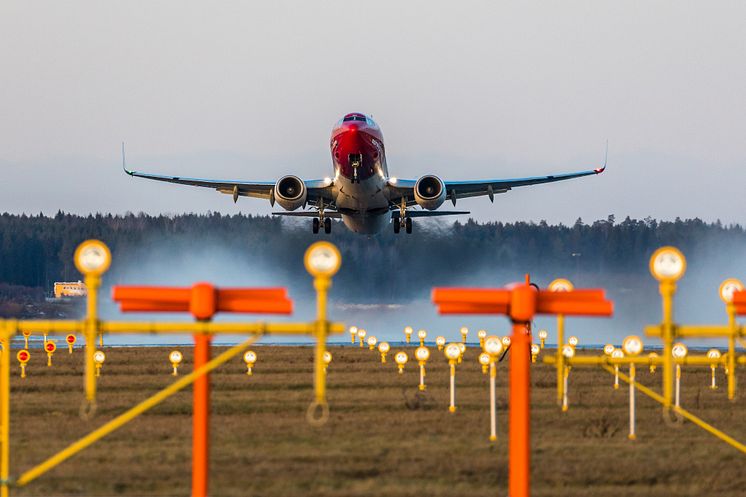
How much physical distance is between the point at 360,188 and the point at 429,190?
107 inches

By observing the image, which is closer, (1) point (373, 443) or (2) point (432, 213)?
(1) point (373, 443)

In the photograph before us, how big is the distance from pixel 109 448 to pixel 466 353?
36249 mm

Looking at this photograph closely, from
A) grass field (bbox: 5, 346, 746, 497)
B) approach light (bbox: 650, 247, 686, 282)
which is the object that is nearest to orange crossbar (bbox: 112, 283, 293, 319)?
approach light (bbox: 650, 247, 686, 282)

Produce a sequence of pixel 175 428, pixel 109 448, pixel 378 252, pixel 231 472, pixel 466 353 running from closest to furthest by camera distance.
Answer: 1. pixel 231 472
2. pixel 109 448
3. pixel 175 428
4. pixel 466 353
5. pixel 378 252

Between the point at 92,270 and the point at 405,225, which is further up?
the point at 405,225

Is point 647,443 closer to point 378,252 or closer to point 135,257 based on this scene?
point 378,252

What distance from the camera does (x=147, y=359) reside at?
1971 inches

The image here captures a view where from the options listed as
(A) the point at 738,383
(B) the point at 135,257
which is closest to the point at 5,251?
(B) the point at 135,257

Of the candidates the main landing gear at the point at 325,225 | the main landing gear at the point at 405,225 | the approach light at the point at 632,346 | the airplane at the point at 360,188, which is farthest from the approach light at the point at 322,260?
the main landing gear at the point at 405,225

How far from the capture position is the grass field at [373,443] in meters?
17.6

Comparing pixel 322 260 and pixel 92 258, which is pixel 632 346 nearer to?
pixel 322 260

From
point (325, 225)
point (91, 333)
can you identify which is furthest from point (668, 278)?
point (325, 225)

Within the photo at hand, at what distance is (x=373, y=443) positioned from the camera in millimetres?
21984

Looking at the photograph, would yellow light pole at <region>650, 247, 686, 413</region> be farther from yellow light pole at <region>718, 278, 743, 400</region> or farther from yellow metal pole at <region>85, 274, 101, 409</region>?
yellow metal pole at <region>85, 274, 101, 409</region>
